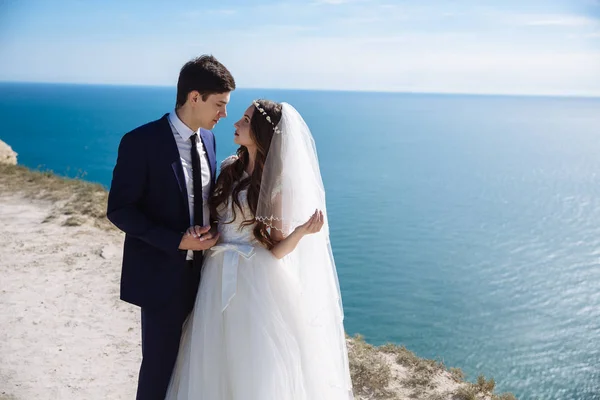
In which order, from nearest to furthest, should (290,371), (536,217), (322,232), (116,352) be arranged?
1. (290,371)
2. (322,232)
3. (116,352)
4. (536,217)

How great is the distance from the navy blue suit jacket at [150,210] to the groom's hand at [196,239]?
0.14 ft

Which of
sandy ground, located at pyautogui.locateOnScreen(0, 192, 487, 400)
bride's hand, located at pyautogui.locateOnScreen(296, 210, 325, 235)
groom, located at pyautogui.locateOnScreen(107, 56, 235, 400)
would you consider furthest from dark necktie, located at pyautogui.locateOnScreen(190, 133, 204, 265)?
sandy ground, located at pyautogui.locateOnScreen(0, 192, 487, 400)

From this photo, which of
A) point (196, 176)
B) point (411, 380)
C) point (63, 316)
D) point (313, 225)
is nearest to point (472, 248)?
point (411, 380)

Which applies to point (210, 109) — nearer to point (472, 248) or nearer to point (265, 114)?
point (265, 114)

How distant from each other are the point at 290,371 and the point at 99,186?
8624 mm

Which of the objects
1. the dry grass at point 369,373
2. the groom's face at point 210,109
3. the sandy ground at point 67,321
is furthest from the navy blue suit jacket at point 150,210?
the dry grass at point 369,373

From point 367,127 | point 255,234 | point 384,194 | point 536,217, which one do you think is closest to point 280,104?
point 255,234

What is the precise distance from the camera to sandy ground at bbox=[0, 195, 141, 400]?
4863 mm

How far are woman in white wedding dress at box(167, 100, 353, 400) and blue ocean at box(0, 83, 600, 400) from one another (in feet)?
10.7

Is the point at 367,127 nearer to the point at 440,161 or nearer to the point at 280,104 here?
the point at 440,161

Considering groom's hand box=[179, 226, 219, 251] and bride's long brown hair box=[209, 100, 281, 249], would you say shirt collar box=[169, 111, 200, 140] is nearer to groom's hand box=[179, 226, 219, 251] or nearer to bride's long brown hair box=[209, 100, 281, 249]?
bride's long brown hair box=[209, 100, 281, 249]

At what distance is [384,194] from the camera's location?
47.8 m

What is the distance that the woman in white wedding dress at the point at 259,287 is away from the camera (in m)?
3.24

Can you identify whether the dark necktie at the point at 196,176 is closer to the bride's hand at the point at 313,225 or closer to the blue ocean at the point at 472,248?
the bride's hand at the point at 313,225
